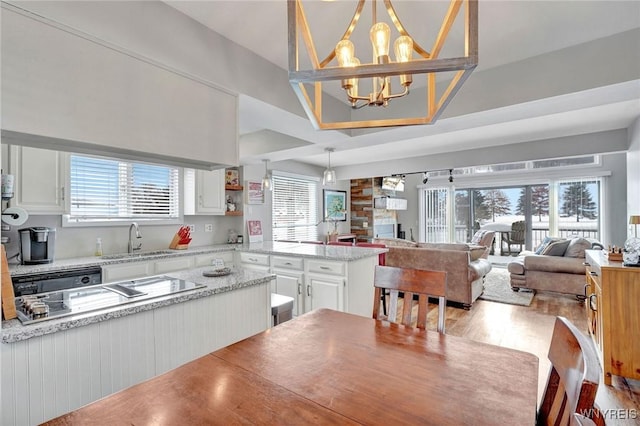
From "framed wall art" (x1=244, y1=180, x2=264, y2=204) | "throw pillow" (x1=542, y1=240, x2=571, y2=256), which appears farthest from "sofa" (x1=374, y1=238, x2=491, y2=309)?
"framed wall art" (x1=244, y1=180, x2=264, y2=204)

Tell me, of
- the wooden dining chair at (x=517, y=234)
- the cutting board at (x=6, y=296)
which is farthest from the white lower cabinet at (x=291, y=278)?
the wooden dining chair at (x=517, y=234)

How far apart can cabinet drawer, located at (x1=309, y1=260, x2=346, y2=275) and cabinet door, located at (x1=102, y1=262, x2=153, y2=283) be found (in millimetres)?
1756

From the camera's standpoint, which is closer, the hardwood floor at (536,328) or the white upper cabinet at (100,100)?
the white upper cabinet at (100,100)

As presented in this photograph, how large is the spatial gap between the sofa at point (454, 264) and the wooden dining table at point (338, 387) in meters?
3.18

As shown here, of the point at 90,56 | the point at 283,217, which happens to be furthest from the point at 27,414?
the point at 283,217

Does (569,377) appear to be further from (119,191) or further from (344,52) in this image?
(119,191)

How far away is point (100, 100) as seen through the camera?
1.54m

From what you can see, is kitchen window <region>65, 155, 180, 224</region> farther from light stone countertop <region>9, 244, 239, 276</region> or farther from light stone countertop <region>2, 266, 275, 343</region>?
light stone countertop <region>2, 266, 275, 343</region>

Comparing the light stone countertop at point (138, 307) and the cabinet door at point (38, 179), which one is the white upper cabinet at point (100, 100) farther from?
the cabinet door at point (38, 179)

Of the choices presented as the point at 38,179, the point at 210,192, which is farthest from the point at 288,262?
the point at 38,179

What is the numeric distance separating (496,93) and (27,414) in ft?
11.0

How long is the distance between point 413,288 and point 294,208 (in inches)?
187

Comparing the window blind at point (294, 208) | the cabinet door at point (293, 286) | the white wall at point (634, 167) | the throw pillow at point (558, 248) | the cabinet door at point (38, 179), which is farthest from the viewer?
the window blind at point (294, 208)

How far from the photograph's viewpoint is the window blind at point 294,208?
576 cm
